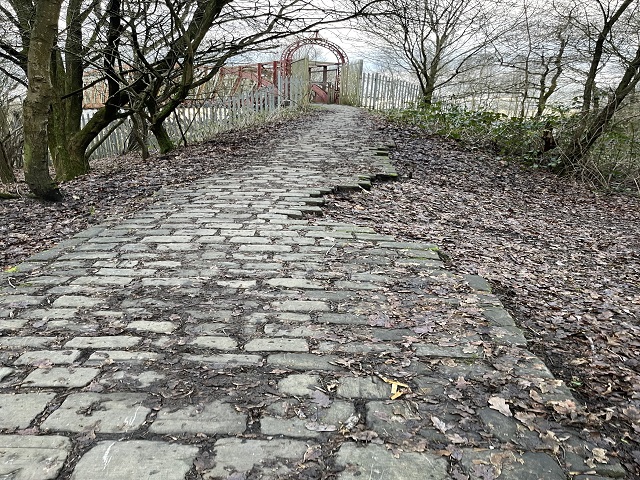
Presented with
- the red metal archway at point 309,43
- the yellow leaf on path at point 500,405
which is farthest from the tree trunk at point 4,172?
the yellow leaf on path at point 500,405

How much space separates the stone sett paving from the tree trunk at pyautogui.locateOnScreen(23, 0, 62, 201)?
1.99 m

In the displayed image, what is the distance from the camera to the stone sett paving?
64.6 inches

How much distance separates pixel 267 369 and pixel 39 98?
455 centimetres

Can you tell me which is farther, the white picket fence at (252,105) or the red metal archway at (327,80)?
the red metal archway at (327,80)

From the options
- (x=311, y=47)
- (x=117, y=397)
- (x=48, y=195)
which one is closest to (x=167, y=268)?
(x=117, y=397)

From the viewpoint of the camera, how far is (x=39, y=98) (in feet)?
16.4

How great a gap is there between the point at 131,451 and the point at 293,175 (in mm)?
4975

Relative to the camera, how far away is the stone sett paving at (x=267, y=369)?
1.64 meters

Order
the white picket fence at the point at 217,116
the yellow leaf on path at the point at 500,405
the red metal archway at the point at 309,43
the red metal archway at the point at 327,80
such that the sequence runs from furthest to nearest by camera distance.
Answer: the red metal archway at the point at 327,80 → the red metal archway at the point at 309,43 → the white picket fence at the point at 217,116 → the yellow leaf on path at the point at 500,405

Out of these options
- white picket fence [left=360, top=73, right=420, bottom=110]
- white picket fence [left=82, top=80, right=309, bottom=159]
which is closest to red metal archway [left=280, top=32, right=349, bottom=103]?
white picket fence [left=360, top=73, right=420, bottom=110]

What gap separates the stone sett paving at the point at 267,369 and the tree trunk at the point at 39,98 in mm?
1991

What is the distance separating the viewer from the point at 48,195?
5379 millimetres

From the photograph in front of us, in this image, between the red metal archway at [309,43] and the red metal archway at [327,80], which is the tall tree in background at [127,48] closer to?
the red metal archway at [309,43]

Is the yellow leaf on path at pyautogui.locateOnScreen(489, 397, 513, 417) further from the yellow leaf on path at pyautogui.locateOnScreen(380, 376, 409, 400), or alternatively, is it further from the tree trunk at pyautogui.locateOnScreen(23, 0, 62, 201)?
the tree trunk at pyautogui.locateOnScreen(23, 0, 62, 201)
